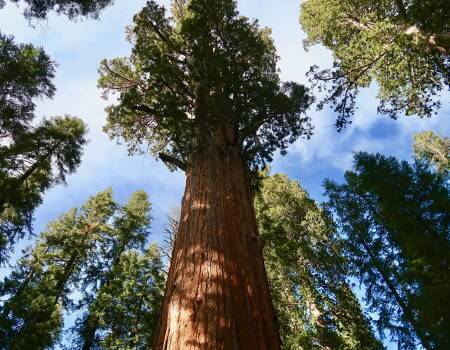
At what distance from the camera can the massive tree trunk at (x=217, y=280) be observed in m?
2.50

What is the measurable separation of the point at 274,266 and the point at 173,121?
37.6ft

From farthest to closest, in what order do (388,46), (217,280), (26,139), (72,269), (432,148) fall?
(432,148) < (72,269) < (26,139) < (388,46) < (217,280)

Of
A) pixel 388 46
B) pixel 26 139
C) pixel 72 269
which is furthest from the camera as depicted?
pixel 72 269

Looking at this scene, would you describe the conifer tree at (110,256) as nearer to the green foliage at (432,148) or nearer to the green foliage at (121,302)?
the green foliage at (121,302)

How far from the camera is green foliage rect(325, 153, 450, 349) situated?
984 centimetres

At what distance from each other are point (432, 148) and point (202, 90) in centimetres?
2561

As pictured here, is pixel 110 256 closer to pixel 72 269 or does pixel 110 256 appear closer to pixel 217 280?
pixel 72 269

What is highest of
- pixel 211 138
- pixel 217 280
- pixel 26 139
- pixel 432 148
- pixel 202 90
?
pixel 432 148

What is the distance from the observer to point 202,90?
6910 mm

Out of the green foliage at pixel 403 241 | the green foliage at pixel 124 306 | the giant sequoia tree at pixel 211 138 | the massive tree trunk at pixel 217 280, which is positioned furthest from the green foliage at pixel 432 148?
the massive tree trunk at pixel 217 280

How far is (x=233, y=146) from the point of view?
5.80 m

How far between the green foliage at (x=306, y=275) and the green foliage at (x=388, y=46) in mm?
6707

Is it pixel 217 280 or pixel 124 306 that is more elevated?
pixel 124 306

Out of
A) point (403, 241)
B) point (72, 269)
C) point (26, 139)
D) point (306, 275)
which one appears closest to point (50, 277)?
point (72, 269)
